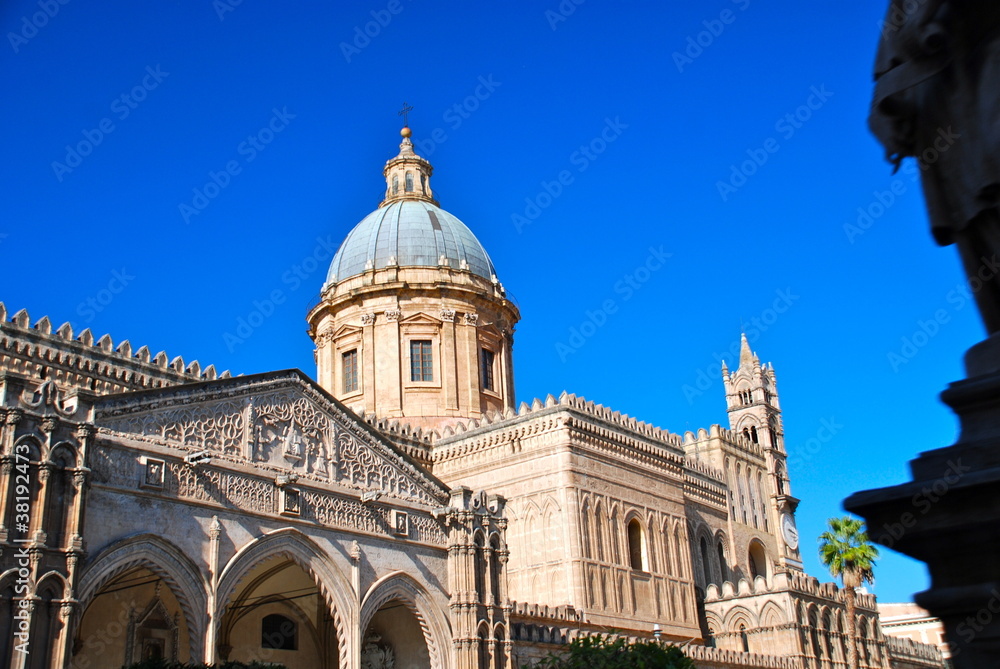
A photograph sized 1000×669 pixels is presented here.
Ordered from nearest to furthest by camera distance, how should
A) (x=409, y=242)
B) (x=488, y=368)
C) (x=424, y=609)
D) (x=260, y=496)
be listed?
(x=260, y=496)
(x=424, y=609)
(x=488, y=368)
(x=409, y=242)

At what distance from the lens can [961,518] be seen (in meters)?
5.28

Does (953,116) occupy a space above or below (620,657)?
above

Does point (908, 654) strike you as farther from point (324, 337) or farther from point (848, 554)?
point (324, 337)

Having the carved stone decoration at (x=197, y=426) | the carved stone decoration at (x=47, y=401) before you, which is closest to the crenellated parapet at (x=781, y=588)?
the carved stone decoration at (x=197, y=426)

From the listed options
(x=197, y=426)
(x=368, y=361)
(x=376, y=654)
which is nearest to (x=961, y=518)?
(x=197, y=426)

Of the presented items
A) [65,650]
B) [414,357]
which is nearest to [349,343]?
[414,357]

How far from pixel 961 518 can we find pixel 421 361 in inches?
1414

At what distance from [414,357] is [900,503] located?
117 feet

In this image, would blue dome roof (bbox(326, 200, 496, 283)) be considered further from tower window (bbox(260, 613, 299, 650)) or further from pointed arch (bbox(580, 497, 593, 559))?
tower window (bbox(260, 613, 299, 650))

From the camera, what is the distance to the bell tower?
Result: 51312 millimetres

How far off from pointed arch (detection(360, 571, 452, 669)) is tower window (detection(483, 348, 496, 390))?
54.7ft

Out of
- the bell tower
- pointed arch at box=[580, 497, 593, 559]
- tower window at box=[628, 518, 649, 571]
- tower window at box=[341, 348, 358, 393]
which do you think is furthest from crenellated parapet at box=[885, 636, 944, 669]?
tower window at box=[341, 348, 358, 393]

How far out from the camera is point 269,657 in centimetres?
2711

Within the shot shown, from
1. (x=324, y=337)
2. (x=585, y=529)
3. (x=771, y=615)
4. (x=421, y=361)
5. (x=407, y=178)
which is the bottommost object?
(x=771, y=615)
